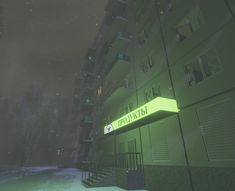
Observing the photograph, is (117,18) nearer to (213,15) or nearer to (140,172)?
(213,15)

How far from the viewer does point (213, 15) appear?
8.20 m

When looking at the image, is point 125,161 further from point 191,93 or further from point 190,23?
point 190,23

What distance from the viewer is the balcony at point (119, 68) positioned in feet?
54.7

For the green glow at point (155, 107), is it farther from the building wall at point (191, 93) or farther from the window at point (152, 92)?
the window at point (152, 92)

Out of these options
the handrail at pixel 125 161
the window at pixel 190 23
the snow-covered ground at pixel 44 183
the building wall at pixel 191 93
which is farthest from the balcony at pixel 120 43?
the snow-covered ground at pixel 44 183

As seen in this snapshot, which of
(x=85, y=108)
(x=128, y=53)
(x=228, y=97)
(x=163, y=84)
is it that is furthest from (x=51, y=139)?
(x=228, y=97)

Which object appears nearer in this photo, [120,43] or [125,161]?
[125,161]

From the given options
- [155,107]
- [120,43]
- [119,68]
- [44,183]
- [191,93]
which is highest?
[120,43]


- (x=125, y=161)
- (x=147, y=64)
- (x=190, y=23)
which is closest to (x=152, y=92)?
(x=147, y=64)

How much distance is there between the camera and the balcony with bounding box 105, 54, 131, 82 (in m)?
16.7

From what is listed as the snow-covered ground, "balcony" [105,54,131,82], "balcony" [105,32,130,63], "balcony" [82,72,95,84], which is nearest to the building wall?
"balcony" [105,54,131,82]

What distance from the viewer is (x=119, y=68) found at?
1784cm

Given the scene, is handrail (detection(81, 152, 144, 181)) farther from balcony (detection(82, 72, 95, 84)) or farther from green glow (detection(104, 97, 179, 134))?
balcony (detection(82, 72, 95, 84))

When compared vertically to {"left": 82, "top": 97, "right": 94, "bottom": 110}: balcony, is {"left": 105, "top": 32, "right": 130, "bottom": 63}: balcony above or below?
above
